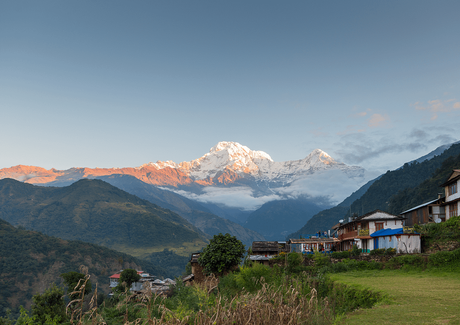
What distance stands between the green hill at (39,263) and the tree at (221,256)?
86975 millimetres

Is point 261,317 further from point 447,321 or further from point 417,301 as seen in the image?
point 417,301

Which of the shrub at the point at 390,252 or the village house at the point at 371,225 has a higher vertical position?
the village house at the point at 371,225

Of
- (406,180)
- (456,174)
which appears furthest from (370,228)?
(406,180)

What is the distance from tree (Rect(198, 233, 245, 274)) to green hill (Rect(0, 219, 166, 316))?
87.0 meters

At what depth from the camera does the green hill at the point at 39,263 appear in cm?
10907

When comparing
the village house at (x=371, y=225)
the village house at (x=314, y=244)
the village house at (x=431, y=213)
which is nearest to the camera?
the village house at (x=431, y=213)

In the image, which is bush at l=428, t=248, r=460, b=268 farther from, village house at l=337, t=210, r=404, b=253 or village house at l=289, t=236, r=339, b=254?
village house at l=289, t=236, r=339, b=254

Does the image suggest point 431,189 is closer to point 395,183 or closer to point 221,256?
point 395,183

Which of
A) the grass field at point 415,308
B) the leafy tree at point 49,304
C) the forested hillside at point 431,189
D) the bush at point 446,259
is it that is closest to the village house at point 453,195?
the bush at point 446,259

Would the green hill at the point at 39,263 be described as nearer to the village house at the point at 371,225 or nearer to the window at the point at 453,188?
the village house at the point at 371,225

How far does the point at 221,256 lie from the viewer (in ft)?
132

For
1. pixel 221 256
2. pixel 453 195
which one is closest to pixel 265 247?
pixel 221 256

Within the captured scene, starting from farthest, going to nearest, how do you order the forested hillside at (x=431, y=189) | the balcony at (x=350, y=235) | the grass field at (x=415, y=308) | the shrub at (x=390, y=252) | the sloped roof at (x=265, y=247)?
the forested hillside at (x=431, y=189) → the sloped roof at (x=265, y=247) → the balcony at (x=350, y=235) → the shrub at (x=390, y=252) → the grass field at (x=415, y=308)

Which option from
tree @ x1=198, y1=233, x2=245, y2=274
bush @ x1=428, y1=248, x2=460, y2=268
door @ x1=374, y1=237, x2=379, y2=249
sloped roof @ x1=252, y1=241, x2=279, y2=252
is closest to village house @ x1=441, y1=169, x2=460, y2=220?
door @ x1=374, y1=237, x2=379, y2=249
